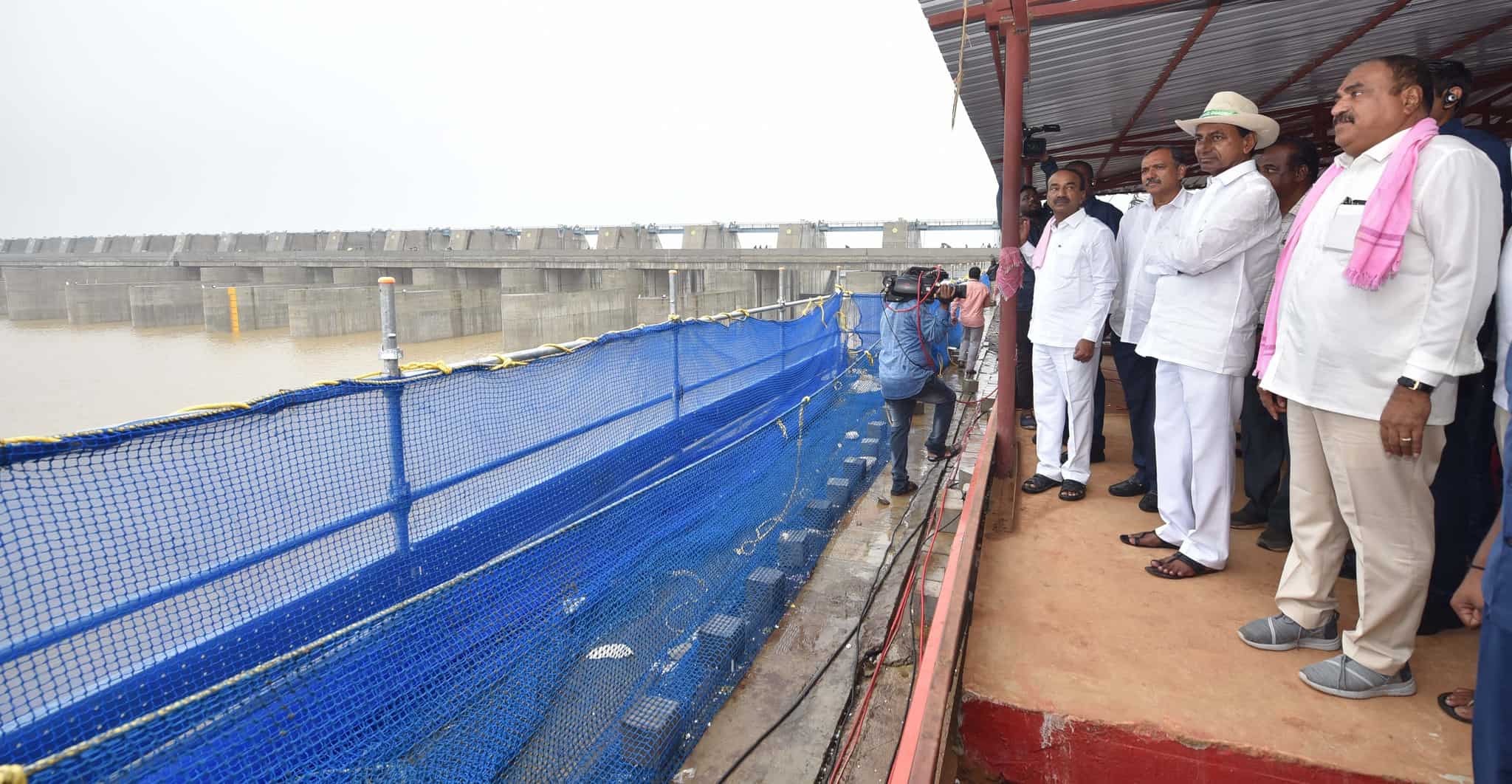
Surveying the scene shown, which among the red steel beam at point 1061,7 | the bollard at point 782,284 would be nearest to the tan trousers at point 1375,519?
the red steel beam at point 1061,7

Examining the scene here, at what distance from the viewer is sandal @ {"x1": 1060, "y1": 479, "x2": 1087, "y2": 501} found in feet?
12.0

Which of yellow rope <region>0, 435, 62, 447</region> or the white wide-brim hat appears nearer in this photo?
yellow rope <region>0, 435, 62, 447</region>

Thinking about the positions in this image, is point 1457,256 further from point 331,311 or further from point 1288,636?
point 331,311

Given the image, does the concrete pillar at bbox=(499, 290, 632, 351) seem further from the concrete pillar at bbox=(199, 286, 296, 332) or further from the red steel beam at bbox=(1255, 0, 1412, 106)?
the red steel beam at bbox=(1255, 0, 1412, 106)

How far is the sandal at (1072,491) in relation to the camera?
3.66 metres

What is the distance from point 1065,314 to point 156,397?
27296 mm

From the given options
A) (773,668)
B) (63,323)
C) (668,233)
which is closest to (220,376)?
(668,233)

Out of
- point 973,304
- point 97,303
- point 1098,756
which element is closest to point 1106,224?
point 1098,756

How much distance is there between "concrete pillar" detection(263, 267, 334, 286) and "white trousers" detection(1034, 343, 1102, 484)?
44.7 m

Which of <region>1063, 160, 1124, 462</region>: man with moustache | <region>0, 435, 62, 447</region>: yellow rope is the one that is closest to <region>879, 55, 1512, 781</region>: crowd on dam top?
<region>1063, 160, 1124, 462</region>: man with moustache

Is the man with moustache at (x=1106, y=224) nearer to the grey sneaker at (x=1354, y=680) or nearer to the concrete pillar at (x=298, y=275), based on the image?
the grey sneaker at (x=1354, y=680)

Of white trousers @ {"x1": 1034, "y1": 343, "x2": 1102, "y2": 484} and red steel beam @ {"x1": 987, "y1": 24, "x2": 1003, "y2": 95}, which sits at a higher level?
red steel beam @ {"x1": 987, "y1": 24, "x2": 1003, "y2": 95}

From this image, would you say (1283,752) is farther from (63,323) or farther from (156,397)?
(63,323)

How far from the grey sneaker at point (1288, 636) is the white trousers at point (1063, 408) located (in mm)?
1415
